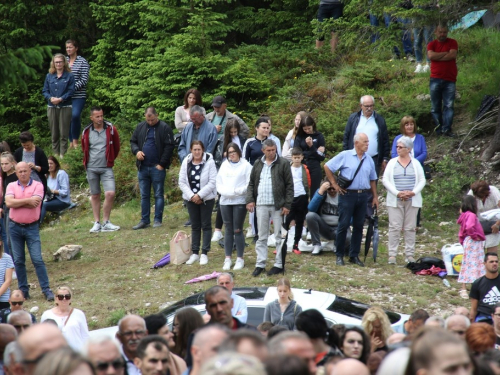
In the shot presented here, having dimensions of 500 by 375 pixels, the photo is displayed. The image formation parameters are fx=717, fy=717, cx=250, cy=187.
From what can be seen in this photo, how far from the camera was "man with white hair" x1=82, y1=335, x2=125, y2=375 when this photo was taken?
4.91 meters

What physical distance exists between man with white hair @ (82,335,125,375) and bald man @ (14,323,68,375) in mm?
631

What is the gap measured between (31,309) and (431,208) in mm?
7625

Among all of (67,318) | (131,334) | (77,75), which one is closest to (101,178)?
(77,75)

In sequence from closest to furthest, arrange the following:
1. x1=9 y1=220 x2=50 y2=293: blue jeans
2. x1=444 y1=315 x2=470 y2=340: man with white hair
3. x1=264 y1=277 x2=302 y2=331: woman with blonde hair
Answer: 1. x1=444 y1=315 x2=470 y2=340: man with white hair
2. x1=264 y1=277 x2=302 y2=331: woman with blonde hair
3. x1=9 y1=220 x2=50 y2=293: blue jeans

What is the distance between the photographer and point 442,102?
1498 cm

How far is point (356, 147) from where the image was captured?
36.3 ft

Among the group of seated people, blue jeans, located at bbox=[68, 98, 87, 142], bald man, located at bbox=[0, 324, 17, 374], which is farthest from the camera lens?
blue jeans, located at bbox=[68, 98, 87, 142]

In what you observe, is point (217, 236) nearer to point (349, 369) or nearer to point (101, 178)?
point (101, 178)

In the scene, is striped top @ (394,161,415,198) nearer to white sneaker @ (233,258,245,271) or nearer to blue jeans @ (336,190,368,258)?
blue jeans @ (336,190,368,258)

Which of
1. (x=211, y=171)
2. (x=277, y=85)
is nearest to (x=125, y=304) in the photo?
(x=211, y=171)

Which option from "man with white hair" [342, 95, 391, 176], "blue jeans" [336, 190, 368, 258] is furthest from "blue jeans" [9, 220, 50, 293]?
"man with white hair" [342, 95, 391, 176]

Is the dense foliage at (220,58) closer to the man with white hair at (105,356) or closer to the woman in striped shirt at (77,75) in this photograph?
the woman in striped shirt at (77,75)

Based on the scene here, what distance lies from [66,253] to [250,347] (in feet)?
30.2

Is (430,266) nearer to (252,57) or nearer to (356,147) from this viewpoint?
(356,147)
